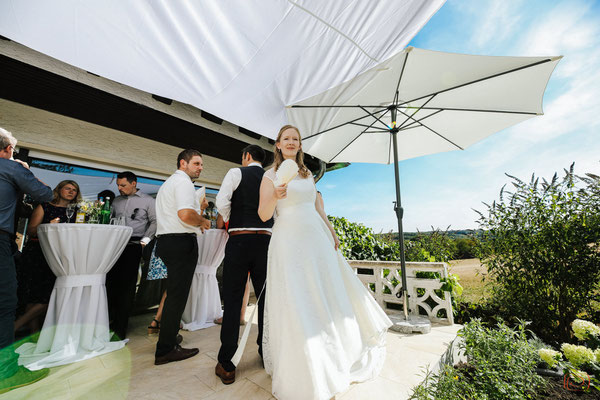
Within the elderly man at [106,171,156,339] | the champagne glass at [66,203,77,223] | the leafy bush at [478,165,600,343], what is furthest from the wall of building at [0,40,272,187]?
the leafy bush at [478,165,600,343]

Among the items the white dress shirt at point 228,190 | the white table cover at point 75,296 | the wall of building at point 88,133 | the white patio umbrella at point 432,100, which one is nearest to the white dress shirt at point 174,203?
the white dress shirt at point 228,190

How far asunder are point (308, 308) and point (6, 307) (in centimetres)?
227

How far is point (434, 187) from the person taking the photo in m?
14.1

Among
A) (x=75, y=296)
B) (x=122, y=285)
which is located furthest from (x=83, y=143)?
(x=75, y=296)

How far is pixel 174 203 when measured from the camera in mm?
2285

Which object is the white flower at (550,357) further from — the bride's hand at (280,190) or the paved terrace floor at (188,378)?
the bride's hand at (280,190)

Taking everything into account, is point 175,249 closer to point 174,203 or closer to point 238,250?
point 174,203

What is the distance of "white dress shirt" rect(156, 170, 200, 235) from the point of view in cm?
223

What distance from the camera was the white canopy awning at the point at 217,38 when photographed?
4.43ft

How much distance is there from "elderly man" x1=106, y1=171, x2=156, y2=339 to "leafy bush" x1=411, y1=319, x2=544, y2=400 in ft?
10.2

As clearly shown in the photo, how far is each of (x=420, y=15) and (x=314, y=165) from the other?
5265mm

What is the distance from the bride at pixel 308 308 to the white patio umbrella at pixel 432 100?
822 millimetres

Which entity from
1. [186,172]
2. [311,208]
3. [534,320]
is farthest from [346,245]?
[186,172]

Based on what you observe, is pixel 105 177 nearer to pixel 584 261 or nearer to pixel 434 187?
pixel 584 261
